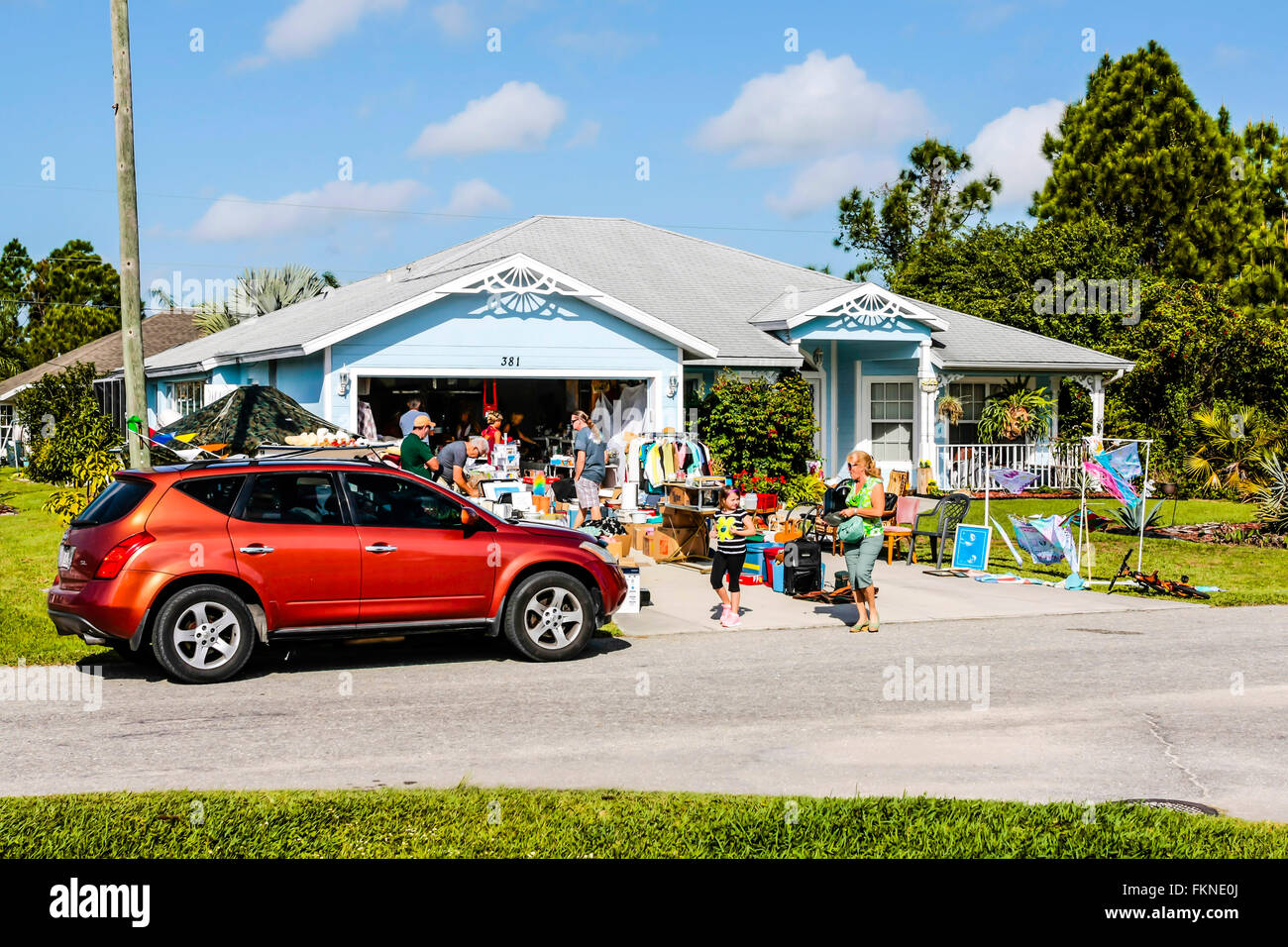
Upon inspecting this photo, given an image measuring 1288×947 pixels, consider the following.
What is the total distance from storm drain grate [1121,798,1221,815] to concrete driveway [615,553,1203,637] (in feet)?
21.6

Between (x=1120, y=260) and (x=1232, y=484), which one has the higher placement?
(x=1120, y=260)

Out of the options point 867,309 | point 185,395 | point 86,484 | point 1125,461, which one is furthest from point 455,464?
point 185,395

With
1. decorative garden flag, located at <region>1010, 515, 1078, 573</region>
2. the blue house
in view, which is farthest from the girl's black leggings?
the blue house

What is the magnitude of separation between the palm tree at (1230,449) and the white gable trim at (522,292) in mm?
12386

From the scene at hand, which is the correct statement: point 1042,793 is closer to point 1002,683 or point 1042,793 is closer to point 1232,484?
point 1002,683

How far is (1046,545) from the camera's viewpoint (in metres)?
16.8

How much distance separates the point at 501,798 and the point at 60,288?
66.5 metres

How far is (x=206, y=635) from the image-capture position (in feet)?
33.3

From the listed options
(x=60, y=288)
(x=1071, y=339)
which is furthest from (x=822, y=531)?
(x=60, y=288)

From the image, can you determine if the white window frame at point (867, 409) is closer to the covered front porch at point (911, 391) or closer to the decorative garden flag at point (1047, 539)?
the covered front porch at point (911, 391)

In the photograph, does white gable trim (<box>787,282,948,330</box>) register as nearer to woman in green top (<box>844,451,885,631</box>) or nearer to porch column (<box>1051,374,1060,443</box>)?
porch column (<box>1051,374,1060,443</box>)

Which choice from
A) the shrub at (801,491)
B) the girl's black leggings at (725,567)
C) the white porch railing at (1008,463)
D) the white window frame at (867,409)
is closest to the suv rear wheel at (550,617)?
the girl's black leggings at (725,567)

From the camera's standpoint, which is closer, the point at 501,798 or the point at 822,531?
the point at 501,798

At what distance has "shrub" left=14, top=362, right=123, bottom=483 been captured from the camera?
28094mm
